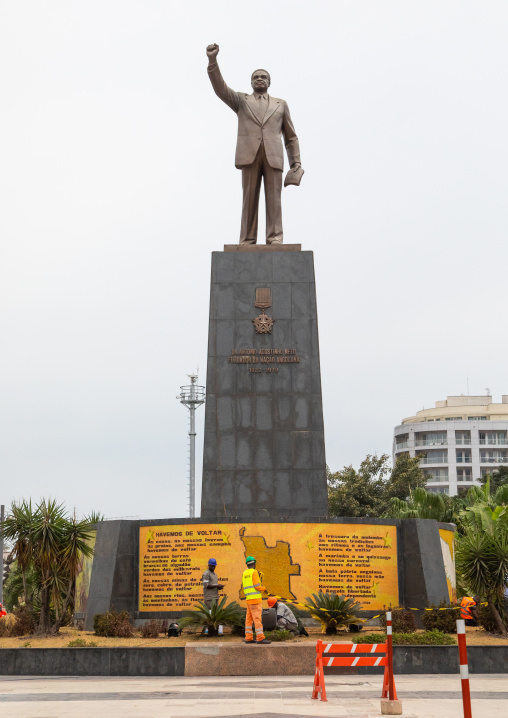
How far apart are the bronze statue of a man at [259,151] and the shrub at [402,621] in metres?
9.16

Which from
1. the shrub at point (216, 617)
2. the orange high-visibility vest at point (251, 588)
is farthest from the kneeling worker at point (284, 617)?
the orange high-visibility vest at point (251, 588)

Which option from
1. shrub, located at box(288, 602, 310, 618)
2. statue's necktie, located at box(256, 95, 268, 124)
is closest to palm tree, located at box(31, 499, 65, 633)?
shrub, located at box(288, 602, 310, 618)

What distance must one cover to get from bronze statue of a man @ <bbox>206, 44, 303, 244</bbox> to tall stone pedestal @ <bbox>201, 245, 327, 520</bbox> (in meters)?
1.02

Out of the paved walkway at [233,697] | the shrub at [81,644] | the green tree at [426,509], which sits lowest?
the paved walkway at [233,697]

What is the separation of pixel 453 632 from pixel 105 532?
693 centimetres

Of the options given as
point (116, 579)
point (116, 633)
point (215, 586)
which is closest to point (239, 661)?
point (215, 586)

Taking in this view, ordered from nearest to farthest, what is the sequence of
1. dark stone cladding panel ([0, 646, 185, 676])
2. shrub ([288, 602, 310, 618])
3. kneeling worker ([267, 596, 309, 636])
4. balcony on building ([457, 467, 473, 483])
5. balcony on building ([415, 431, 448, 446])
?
1. dark stone cladding panel ([0, 646, 185, 676])
2. kneeling worker ([267, 596, 309, 636])
3. shrub ([288, 602, 310, 618])
4. balcony on building ([457, 467, 473, 483])
5. balcony on building ([415, 431, 448, 446])

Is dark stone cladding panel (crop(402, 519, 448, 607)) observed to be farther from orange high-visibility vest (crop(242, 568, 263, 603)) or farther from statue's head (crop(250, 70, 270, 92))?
statue's head (crop(250, 70, 270, 92))

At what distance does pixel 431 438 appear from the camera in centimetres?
8956

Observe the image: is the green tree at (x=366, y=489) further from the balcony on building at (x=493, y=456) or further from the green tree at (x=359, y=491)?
the balcony on building at (x=493, y=456)

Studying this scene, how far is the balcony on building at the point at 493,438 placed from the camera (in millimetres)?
88062

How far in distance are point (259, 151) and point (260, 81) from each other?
180 centimetres

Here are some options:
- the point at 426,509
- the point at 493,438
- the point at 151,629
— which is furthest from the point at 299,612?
the point at 493,438

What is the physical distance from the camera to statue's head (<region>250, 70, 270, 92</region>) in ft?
70.1
